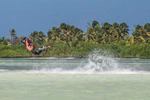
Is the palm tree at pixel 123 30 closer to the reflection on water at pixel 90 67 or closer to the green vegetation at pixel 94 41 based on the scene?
the green vegetation at pixel 94 41

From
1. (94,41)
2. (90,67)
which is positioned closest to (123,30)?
(94,41)

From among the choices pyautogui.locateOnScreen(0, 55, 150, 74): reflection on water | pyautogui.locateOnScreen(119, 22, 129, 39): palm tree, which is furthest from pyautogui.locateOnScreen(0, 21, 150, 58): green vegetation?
pyautogui.locateOnScreen(0, 55, 150, 74): reflection on water

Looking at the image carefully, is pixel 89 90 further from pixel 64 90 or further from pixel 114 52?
pixel 114 52

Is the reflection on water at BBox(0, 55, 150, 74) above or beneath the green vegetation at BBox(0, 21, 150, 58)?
beneath

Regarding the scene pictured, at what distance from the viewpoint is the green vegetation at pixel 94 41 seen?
128m

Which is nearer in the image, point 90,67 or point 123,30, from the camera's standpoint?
point 90,67

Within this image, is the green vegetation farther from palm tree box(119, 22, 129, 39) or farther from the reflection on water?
the reflection on water

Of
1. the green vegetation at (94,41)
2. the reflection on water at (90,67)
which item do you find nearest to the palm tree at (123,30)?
the green vegetation at (94,41)

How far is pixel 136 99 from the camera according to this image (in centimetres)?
2339

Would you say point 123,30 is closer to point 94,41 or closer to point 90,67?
point 94,41

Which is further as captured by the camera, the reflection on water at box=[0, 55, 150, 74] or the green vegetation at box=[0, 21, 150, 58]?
the green vegetation at box=[0, 21, 150, 58]

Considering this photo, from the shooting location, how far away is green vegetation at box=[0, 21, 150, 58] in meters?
128

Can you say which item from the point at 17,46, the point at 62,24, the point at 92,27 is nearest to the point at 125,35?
the point at 92,27

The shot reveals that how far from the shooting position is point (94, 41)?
434 feet
